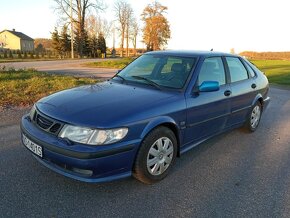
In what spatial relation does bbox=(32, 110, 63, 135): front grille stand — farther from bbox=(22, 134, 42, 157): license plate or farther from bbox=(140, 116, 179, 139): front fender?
bbox=(140, 116, 179, 139): front fender

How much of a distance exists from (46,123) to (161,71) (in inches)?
73.4

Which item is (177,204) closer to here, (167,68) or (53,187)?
(53,187)

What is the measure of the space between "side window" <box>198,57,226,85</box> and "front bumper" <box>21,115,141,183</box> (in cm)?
159

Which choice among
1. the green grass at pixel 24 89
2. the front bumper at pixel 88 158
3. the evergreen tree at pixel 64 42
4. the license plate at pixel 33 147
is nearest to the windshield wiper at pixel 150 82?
the front bumper at pixel 88 158

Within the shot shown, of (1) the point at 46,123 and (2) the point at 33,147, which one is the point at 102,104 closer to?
(1) the point at 46,123

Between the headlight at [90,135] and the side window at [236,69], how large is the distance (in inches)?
104

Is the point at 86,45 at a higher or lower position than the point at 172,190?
higher

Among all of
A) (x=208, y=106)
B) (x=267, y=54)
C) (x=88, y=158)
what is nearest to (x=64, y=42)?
(x=267, y=54)

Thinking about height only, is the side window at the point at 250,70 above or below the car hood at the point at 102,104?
above

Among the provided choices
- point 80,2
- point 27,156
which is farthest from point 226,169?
point 80,2

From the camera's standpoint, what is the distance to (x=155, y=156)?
329cm

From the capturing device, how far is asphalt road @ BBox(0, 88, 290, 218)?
280 cm

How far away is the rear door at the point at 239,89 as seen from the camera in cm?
464

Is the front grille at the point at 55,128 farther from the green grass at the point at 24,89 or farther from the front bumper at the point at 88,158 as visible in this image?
the green grass at the point at 24,89
